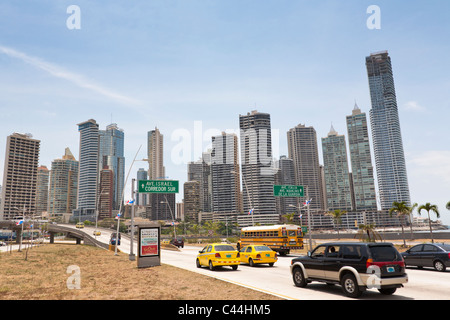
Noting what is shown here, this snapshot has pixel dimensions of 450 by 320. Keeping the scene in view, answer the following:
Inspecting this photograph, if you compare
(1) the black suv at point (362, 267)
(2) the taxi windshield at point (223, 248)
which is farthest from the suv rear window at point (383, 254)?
(2) the taxi windshield at point (223, 248)

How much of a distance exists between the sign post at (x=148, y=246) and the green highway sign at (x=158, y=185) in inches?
458

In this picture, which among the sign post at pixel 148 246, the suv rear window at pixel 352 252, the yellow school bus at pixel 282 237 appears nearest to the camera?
the suv rear window at pixel 352 252

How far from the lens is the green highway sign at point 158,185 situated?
115ft

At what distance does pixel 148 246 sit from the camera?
76.2ft

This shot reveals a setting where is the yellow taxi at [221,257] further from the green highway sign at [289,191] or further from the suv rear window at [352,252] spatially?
the green highway sign at [289,191]

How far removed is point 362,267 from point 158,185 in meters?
26.8

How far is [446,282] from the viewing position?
15.2 metres

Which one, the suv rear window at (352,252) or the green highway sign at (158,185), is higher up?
the green highway sign at (158,185)

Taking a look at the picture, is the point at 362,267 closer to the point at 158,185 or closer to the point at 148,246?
the point at 148,246

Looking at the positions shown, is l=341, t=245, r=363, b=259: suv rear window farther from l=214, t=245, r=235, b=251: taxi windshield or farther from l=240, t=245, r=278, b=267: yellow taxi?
l=240, t=245, r=278, b=267: yellow taxi

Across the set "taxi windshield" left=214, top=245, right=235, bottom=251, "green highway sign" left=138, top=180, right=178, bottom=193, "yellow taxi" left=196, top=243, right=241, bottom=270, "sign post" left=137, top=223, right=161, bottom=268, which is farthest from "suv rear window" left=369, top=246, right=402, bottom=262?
"green highway sign" left=138, top=180, right=178, bottom=193

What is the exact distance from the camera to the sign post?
22.7 meters

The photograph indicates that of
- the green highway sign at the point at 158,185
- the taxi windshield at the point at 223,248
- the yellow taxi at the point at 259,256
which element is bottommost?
the yellow taxi at the point at 259,256
